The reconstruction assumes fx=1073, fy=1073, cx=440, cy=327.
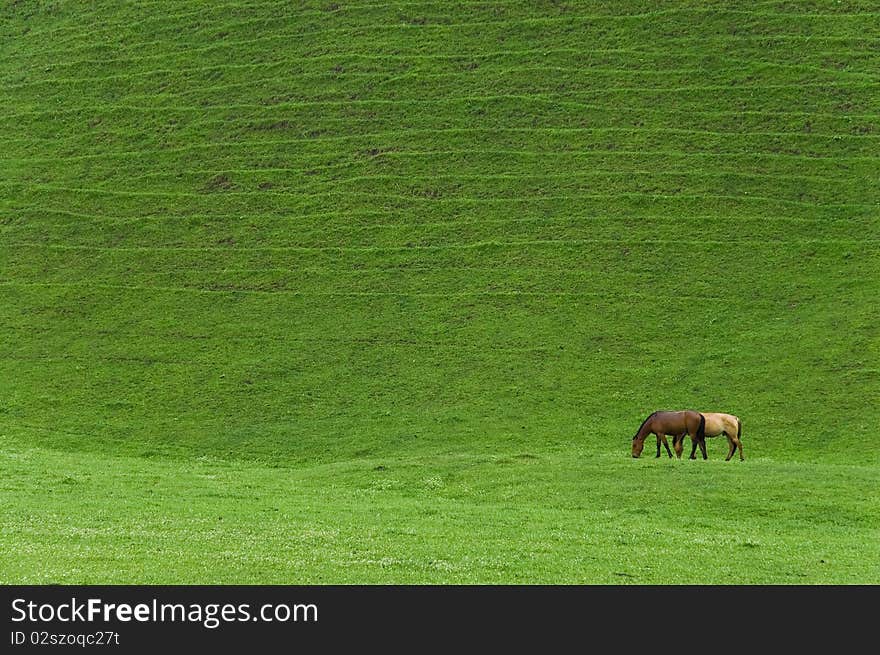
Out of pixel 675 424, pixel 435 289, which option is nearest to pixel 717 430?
pixel 675 424

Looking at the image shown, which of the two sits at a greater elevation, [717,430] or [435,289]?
[435,289]

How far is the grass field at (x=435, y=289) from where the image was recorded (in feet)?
73.9

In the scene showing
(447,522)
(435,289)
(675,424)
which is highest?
(435,289)

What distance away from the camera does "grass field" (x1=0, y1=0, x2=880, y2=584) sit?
73.9ft

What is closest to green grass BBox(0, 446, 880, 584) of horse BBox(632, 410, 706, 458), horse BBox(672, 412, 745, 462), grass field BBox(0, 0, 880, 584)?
grass field BBox(0, 0, 880, 584)

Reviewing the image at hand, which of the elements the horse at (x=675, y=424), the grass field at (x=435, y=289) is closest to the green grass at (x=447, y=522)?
the grass field at (x=435, y=289)

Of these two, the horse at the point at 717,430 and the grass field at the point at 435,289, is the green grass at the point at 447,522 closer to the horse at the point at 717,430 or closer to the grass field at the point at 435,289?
the grass field at the point at 435,289

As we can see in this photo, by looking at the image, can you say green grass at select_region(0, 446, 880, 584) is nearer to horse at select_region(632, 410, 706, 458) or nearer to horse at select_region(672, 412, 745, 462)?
horse at select_region(632, 410, 706, 458)

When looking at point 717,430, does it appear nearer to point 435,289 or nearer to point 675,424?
point 675,424

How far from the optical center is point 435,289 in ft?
167

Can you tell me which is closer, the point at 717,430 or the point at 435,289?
the point at 717,430

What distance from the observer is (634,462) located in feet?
95.5

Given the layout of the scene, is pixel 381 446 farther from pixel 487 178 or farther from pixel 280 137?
pixel 280 137

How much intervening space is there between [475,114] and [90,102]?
2534 cm
